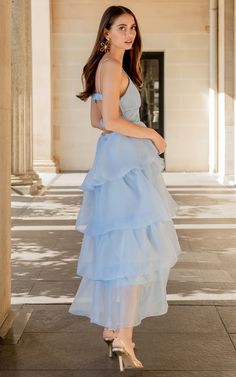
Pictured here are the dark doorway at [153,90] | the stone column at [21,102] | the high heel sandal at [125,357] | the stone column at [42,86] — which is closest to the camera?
the high heel sandal at [125,357]

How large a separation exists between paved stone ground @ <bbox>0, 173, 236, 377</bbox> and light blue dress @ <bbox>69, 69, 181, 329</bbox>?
1.02 feet

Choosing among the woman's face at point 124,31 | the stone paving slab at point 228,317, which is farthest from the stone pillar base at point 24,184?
the woman's face at point 124,31

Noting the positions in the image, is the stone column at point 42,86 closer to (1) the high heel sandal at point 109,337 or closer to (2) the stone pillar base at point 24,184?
(2) the stone pillar base at point 24,184

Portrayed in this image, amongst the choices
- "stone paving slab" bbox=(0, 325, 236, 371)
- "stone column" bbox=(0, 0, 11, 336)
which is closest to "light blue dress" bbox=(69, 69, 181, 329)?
"stone paving slab" bbox=(0, 325, 236, 371)

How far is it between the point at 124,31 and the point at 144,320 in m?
A: 1.76

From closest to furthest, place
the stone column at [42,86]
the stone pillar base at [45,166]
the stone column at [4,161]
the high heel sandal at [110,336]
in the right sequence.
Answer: the high heel sandal at [110,336] → the stone column at [4,161] → the stone pillar base at [45,166] → the stone column at [42,86]

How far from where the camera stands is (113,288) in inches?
132

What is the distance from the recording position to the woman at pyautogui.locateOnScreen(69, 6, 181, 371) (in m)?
3.29

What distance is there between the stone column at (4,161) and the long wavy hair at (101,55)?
64 centimetres

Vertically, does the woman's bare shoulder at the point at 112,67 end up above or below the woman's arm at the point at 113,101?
above

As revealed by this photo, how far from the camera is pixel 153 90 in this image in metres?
18.5

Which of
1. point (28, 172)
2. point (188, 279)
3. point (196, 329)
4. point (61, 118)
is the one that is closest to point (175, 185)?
point (28, 172)

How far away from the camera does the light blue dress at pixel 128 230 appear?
10.8 feet

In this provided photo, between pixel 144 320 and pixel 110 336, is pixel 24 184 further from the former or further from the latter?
pixel 110 336
